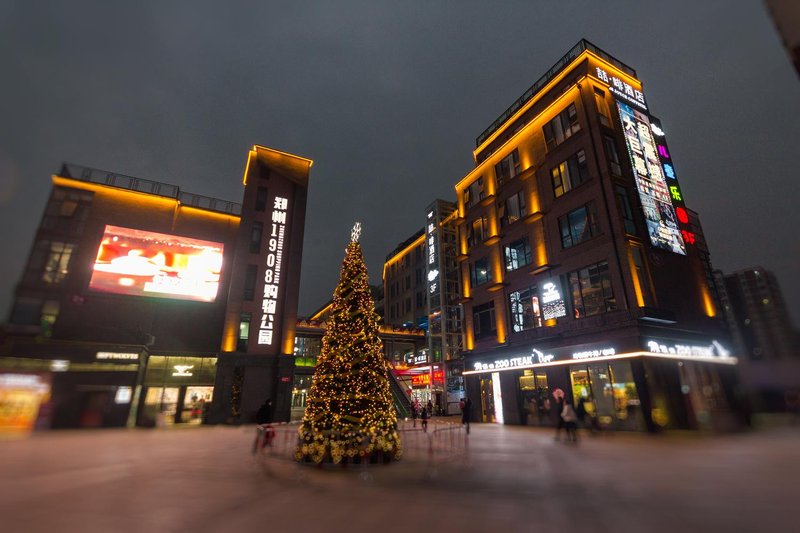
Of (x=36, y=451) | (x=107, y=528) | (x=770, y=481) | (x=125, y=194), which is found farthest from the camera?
(x=125, y=194)

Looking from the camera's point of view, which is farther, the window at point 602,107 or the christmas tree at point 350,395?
the window at point 602,107

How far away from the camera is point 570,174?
25047 mm

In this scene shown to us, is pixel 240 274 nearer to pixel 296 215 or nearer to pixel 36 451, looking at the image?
pixel 296 215

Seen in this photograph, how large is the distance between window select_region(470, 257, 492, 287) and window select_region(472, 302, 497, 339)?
2.02 meters

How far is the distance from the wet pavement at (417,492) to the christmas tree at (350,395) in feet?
2.29

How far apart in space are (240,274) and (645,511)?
1155 inches

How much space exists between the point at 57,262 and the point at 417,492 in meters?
32.7

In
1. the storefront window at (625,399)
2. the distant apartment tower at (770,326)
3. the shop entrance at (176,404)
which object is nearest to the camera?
the distant apartment tower at (770,326)

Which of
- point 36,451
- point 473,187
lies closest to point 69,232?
point 36,451

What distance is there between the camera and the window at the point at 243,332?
28.1 meters

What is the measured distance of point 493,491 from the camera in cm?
710

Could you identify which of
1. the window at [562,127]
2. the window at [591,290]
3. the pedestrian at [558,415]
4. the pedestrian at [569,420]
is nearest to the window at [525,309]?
the window at [591,290]

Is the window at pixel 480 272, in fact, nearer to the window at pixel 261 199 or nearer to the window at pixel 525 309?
the window at pixel 525 309

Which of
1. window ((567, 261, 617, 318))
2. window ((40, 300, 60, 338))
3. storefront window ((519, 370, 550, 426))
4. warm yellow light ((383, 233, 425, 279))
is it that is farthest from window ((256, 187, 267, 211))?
warm yellow light ((383, 233, 425, 279))
